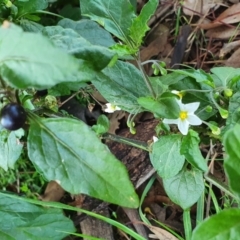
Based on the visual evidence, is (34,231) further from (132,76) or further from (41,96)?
(132,76)

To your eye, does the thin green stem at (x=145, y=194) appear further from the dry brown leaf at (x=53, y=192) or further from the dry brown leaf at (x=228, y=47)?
the dry brown leaf at (x=228, y=47)

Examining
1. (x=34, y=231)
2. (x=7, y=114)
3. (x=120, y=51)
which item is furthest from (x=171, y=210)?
(x=7, y=114)

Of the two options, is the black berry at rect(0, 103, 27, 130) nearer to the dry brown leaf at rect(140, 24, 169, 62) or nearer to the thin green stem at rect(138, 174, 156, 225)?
the thin green stem at rect(138, 174, 156, 225)

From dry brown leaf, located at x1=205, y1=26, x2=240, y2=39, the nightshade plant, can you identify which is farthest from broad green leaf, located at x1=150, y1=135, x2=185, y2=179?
dry brown leaf, located at x1=205, y1=26, x2=240, y2=39

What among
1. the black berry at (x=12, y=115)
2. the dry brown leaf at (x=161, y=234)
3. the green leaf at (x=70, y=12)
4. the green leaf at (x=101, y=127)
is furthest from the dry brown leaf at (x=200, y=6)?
the black berry at (x=12, y=115)

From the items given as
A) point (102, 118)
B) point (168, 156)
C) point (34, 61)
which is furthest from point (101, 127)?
point (34, 61)

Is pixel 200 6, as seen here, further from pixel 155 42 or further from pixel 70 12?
pixel 70 12
